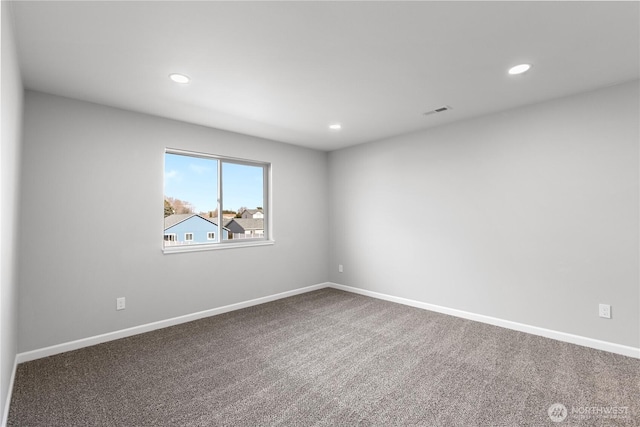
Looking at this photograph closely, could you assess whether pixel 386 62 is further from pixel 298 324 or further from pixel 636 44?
pixel 298 324

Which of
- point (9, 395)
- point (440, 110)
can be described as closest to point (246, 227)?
point (9, 395)

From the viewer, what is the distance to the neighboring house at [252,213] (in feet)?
14.2

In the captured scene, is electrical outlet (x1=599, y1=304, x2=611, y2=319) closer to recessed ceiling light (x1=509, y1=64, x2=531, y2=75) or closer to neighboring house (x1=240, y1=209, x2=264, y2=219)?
recessed ceiling light (x1=509, y1=64, x2=531, y2=75)

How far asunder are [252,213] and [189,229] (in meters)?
0.94

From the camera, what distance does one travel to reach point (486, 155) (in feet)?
11.3

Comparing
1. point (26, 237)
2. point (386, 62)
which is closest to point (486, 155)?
point (386, 62)

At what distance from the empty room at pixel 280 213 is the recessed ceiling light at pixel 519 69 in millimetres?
19

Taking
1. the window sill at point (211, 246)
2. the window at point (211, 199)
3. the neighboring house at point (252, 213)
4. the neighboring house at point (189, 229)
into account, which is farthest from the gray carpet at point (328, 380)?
the neighboring house at point (252, 213)

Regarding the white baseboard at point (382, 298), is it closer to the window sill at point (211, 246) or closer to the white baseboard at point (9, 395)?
the white baseboard at point (9, 395)

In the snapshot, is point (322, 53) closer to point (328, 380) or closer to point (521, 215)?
point (328, 380)

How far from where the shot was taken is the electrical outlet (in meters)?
2.69

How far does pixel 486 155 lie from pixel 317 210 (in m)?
2.63

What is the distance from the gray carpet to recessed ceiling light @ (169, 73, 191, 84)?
7.79 feet

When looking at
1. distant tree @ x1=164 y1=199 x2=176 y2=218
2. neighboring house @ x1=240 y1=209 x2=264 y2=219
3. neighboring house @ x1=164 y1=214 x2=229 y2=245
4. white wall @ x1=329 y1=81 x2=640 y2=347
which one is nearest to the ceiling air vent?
white wall @ x1=329 y1=81 x2=640 y2=347
